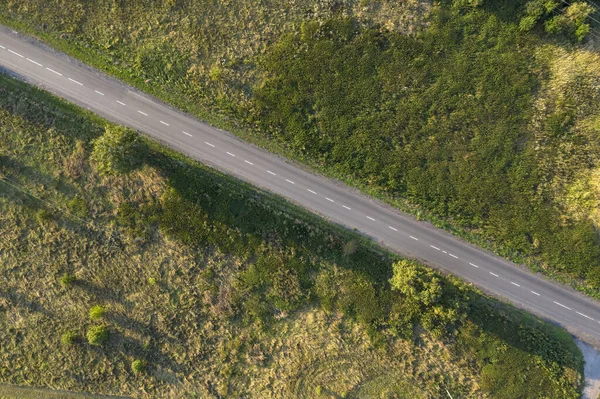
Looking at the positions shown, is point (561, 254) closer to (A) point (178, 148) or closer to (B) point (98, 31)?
(A) point (178, 148)

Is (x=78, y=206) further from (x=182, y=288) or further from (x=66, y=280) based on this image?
(x=182, y=288)

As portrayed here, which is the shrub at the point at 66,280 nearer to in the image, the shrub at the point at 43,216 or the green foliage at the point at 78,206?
the shrub at the point at 43,216

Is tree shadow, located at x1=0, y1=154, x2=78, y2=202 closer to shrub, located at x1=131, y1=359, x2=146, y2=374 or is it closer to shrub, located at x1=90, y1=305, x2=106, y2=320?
shrub, located at x1=90, y1=305, x2=106, y2=320

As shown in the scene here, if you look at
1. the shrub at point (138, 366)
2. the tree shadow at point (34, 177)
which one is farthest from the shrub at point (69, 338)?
the tree shadow at point (34, 177)

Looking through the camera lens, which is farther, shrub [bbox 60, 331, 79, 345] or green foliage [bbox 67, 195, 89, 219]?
green foliage [bbox 67, 195, 89, 219]

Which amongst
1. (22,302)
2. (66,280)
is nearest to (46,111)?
(66,280)

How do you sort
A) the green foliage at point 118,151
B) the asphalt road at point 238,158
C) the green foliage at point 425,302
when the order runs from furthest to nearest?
the asphalt road at point 238,158 → the green foliage at point 425,302 → the green foliage at point 118,151

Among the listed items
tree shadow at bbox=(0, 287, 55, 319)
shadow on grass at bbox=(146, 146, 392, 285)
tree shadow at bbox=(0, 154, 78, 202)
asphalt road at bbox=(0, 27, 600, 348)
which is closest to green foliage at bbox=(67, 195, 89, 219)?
tree shadow at bbox=(0, 154, 78, 202)
